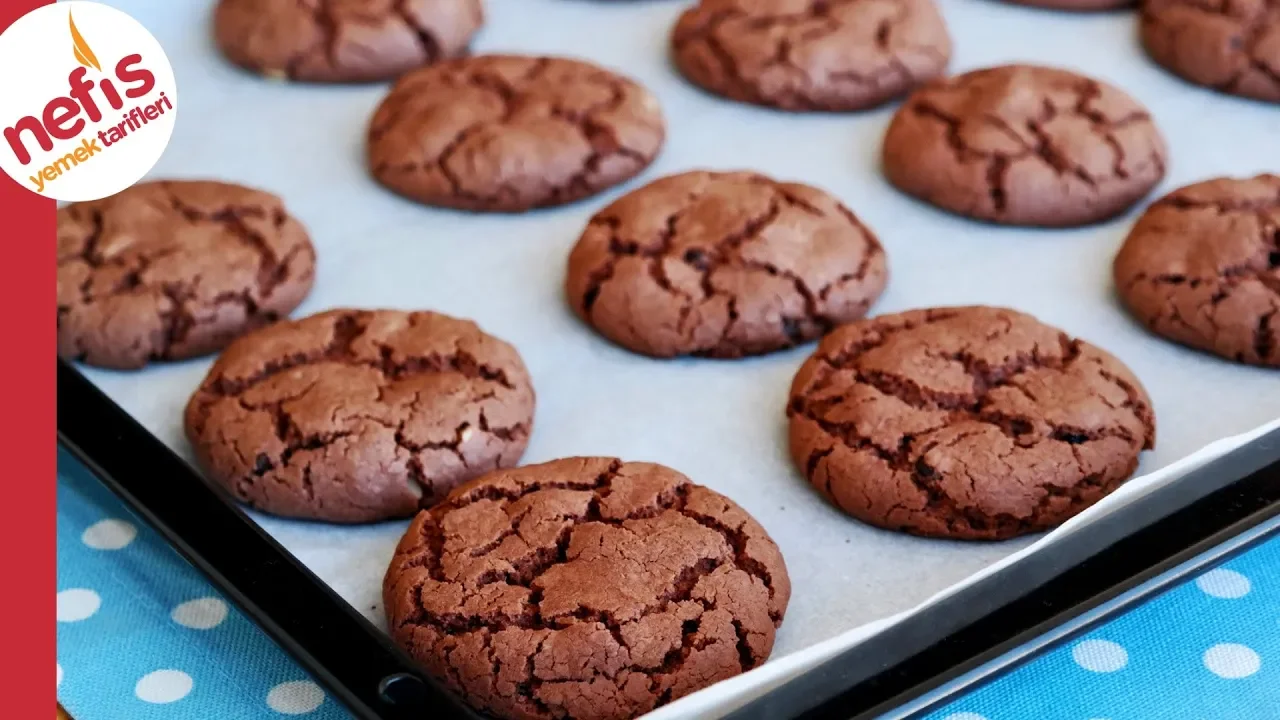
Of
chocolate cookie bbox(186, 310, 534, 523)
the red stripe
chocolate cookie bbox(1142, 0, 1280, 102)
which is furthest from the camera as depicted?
chocolate cookie bbox(1142, 0, 1280, 102)

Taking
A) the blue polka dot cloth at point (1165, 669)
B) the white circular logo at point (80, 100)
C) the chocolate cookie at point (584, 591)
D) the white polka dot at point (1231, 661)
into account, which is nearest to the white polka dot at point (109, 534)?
the chocolate cookie at point (584, 591)

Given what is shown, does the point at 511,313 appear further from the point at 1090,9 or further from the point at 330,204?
the point at 1090,9

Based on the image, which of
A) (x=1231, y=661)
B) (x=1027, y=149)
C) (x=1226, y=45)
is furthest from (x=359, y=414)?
(x=1226, y=45)

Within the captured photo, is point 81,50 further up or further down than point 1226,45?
further up

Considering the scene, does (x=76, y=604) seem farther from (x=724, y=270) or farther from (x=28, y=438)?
(x=724, y=270)

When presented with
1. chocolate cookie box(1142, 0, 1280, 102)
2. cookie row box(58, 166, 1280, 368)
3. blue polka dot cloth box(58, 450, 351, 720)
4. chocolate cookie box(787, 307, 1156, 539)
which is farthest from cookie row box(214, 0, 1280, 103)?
blue polka dot cloth box(58, 450, 351, 720)

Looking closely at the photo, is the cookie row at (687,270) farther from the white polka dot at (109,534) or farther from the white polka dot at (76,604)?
the white polka dot at (76,604)

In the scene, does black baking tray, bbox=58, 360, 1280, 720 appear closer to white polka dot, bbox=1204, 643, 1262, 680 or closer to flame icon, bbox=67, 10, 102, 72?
white polka dot, bbox=1204, 643, 1262, 680
